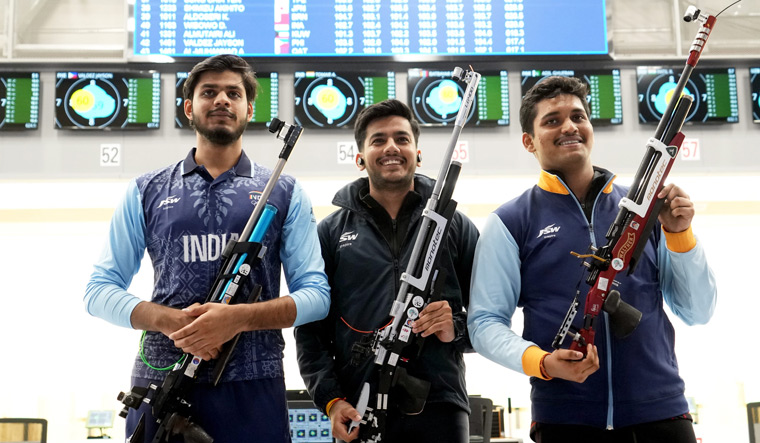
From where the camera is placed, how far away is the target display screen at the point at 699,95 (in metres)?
4.88

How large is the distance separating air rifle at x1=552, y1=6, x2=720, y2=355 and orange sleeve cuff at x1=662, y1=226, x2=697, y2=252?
0.23 feet

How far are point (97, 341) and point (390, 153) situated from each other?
14.4ft

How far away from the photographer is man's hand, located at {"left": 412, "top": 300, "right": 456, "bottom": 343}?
2.18m

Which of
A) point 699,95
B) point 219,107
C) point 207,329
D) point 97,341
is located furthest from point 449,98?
point 97,341

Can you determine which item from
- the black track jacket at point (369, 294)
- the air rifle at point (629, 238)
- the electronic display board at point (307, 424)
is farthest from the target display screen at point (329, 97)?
the air rifle at point (629, 238)

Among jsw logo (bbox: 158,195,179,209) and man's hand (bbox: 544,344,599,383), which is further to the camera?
jsw logo (bbox: 158,195,179,209)

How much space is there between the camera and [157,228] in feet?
7.01

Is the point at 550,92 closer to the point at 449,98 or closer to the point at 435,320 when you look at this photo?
the point at 435,320

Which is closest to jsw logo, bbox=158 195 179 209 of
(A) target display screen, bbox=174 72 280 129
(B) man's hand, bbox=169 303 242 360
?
(B) man's hand, bbox=169 303 242 360

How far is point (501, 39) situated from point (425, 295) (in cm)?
305

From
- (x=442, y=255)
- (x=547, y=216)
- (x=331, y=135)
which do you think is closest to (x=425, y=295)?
(x=442, y=255)

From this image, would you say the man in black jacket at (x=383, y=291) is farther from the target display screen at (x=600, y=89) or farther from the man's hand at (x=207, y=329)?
the target display screen at (x=600, y=89)

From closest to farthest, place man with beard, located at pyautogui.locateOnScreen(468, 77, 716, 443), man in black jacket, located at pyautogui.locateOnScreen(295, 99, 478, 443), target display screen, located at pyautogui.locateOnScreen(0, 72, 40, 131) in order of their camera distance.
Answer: man with beard, located at pyautogui.locateOnScreen(468, 77, 716, 443), man in black jacket, located at pyautogui.locateOnScreen(295, 99, 478, 443), target display screen, located at pyautogui.locateOnScreen(0, 72, 40, 131)

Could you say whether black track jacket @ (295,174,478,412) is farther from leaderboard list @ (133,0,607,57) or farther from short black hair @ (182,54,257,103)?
leaderboard list @ (133,0,607,57)
